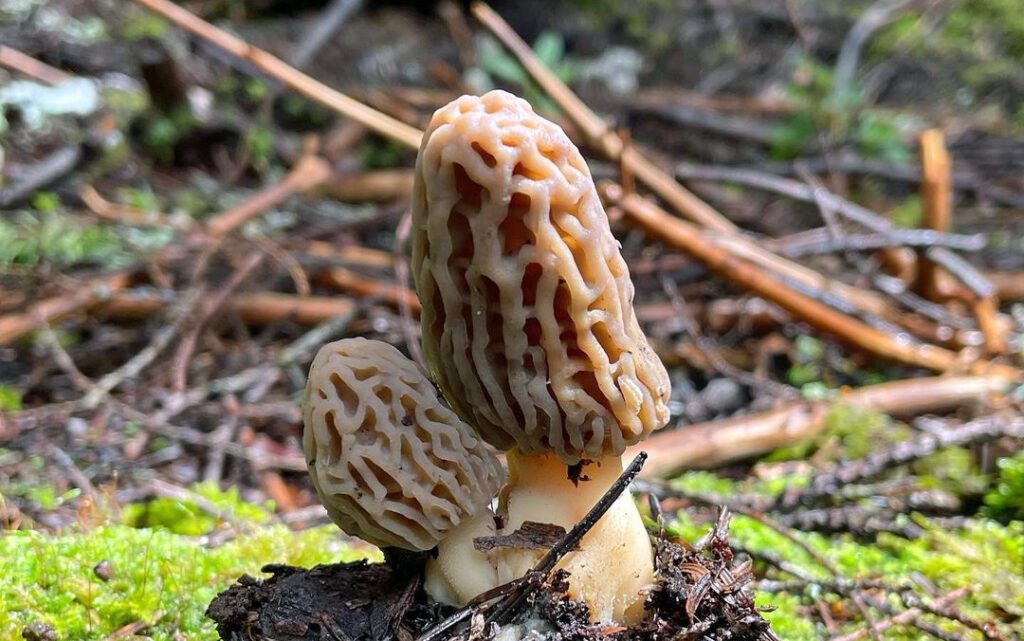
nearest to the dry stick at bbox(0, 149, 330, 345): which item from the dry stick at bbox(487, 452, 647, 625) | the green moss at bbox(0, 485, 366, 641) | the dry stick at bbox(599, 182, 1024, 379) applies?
the green moss at bbox(0, 485, 366, 641)

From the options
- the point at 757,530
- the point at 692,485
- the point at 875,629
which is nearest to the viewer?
the point at 875,629

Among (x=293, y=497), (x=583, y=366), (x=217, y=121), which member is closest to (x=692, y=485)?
(x=583, y=366)

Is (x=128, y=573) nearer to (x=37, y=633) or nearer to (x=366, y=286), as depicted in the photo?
(x=37, y=633)

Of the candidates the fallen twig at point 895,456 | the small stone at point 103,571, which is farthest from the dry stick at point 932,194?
the small stone at point 103,571

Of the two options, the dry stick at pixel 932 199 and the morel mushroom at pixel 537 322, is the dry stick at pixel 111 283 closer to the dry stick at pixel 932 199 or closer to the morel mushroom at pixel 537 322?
the morel mushroom at pixel 537 322

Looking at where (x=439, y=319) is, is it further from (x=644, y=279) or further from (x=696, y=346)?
(x=644, y=279)

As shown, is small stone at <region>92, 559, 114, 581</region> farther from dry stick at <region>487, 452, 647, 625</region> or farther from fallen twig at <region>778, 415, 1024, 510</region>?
fallen twig at <region>778, 415, 1024, 510</region>
